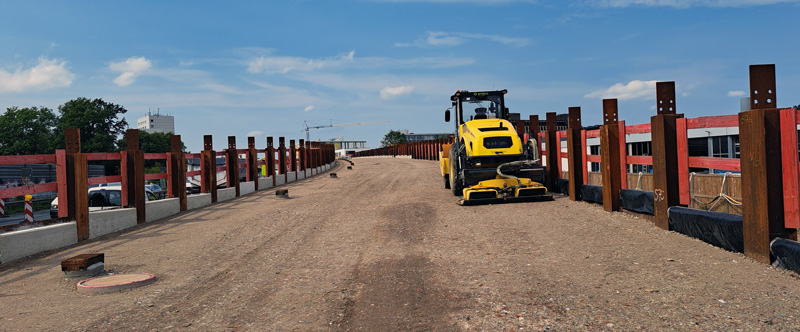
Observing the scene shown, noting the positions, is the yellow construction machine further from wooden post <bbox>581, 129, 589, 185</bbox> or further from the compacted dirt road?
the compacted dirt road

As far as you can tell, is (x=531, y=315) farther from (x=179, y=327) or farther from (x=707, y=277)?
(x=179, y=327)

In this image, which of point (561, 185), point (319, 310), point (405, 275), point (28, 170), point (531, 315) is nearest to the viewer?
point (531, 315)

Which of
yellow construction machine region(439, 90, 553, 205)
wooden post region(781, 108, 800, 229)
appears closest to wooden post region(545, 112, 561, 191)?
yellow construction machine region(439, 90, 553, 205)

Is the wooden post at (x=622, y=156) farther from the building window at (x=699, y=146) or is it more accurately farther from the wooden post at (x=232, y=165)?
the building window at (x=699, y=146)

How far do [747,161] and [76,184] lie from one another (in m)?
10.4

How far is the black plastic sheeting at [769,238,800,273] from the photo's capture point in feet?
17.7

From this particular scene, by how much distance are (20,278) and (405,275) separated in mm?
5122

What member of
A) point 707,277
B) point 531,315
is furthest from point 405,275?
point 707,277

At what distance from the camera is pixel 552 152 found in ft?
45.4

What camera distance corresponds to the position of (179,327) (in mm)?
4633

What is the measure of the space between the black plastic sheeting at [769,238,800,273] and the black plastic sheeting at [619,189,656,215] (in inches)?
104

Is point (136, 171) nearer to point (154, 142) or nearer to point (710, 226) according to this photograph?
point (710, 226)

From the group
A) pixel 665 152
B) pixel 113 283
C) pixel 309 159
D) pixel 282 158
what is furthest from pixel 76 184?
pixel 309 159

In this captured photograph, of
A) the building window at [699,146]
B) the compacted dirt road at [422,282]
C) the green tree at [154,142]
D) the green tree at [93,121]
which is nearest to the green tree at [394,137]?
the green tree at [154,142]
